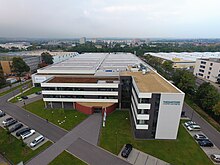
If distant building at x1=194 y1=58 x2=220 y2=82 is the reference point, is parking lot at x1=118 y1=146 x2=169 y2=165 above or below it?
below

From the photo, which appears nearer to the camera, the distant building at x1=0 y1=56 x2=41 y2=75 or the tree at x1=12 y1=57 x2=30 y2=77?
the tree at x1=12 y1=57 x2=30 y2=77

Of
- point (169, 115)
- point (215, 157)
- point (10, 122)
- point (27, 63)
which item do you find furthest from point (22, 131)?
point (27, 63)

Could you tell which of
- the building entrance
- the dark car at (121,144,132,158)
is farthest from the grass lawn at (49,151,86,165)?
the building entrance

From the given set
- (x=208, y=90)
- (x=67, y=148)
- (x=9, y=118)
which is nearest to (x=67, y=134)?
(x=67, y=148)

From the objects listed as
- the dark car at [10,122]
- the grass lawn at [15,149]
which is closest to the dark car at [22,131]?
the grass lawn at [15,149]

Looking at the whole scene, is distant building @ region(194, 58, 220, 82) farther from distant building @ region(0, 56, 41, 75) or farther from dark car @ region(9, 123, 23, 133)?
distant building @ region(0, 56, 41, 75)

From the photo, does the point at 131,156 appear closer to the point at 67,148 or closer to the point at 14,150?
the point at 67,148
